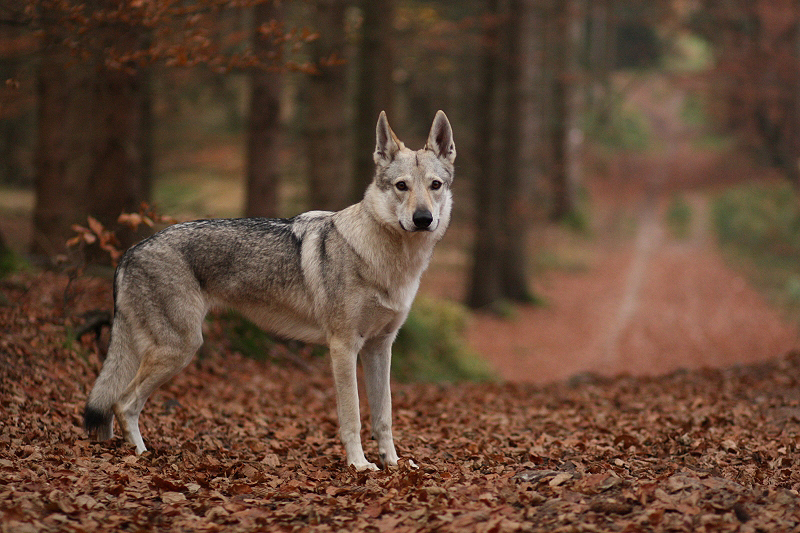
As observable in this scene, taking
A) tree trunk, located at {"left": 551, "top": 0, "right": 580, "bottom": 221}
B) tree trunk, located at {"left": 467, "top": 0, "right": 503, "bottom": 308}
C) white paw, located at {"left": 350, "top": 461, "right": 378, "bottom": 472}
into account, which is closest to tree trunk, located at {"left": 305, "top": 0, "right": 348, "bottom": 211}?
tree trunk, located at {"left": 467, "top": 0, "right": 503, "bottom": 308}

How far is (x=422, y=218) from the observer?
5609 mm

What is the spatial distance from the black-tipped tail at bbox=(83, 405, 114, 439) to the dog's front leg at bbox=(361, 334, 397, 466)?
6.99 feet

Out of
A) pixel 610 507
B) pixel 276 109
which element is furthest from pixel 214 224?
pixel 276 109

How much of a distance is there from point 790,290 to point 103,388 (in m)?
18.0

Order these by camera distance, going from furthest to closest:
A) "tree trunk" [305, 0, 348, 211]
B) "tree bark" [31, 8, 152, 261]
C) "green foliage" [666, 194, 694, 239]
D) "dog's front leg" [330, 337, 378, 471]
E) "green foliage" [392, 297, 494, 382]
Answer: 1. "green foliage" [666, 194, 694, 239]
2. "green foliage" [392, 297, 494, 382]
3. "tree trunk" [305, 0, 348, 211]
4. "tree bark" [31, 8, 152, 261]
5. "dog's front leg" [330, 337, 378, 471]

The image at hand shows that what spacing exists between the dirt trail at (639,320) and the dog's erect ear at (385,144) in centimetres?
775

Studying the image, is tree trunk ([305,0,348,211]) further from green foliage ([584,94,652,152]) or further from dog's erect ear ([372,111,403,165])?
green foliage ([584,94,652,152])

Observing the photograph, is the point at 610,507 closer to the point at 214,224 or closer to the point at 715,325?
the point at 214,224

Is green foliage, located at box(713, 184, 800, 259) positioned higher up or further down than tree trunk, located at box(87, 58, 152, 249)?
further down

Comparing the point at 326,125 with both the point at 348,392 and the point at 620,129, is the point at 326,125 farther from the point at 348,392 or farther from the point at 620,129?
the point at 620,129

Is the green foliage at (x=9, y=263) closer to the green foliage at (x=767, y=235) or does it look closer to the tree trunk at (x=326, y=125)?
the tree trunk at (x=326, y=125)

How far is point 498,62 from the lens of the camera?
59.7 ft

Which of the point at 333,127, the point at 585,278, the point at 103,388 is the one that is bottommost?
the point at 585,278

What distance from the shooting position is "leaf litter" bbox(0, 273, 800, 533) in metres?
4.38
